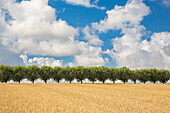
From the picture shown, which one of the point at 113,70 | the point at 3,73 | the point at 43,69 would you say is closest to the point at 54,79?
the point at 43,69

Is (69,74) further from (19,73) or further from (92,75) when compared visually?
(19,73)

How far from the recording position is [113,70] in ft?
338

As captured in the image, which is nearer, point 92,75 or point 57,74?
point 57,74

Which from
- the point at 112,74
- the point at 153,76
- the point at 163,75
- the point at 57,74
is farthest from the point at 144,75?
the point at 57,74

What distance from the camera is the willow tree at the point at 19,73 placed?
84.4 meters

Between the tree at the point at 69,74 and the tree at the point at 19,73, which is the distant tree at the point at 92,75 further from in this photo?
the tree at the point at 19,73

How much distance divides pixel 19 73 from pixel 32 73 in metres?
6.45

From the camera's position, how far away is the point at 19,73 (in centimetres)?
8494

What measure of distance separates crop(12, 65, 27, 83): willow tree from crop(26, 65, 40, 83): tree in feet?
6.86

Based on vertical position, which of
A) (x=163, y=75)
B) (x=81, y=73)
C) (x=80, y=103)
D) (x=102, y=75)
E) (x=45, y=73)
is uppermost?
(x=45, y=73)

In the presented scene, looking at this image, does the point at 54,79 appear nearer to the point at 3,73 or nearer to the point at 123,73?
the point at 3,73

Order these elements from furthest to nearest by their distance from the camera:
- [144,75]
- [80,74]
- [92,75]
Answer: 1. [144,75]
2. [92,75]
3. [80,74]

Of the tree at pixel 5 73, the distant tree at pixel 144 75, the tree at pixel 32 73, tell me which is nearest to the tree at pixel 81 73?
the tree at pixel 32 73

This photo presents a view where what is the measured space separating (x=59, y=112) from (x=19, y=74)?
7773 centimetres
